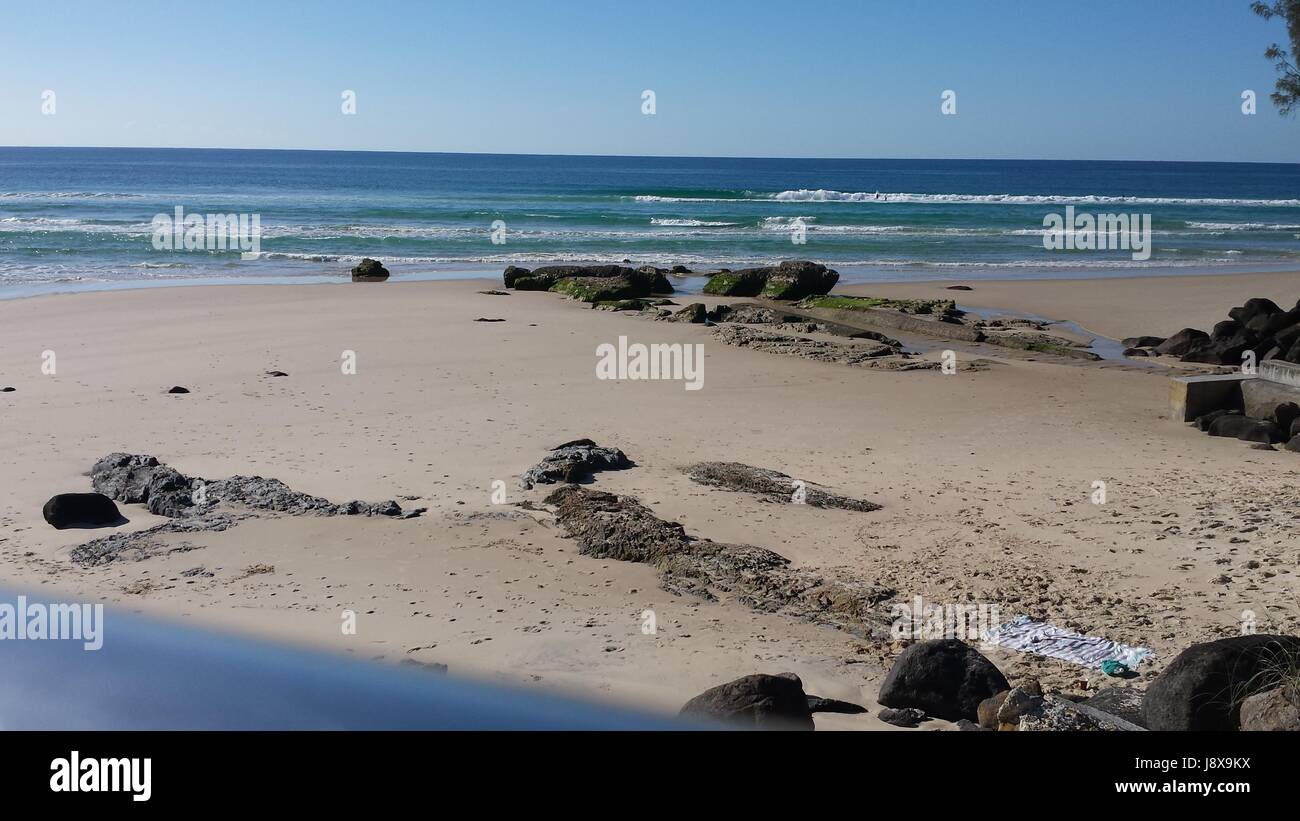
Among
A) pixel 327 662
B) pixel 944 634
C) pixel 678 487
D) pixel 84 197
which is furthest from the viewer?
pixel 84 197

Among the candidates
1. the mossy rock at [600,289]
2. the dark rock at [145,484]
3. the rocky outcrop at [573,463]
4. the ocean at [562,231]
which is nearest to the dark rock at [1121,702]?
the rocky outcrop at [573,463]

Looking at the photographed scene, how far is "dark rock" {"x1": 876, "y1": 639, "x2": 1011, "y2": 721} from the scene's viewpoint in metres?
4.44

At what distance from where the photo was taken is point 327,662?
498 cm

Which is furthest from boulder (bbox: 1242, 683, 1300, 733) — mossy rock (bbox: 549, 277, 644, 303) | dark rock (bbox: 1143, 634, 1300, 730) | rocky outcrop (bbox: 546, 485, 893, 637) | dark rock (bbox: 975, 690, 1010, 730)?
mossy rock (bbox: 549, 277, 644, 303)

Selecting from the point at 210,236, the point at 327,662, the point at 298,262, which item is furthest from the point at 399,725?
the point at 210,236

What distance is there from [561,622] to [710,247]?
2690 cm

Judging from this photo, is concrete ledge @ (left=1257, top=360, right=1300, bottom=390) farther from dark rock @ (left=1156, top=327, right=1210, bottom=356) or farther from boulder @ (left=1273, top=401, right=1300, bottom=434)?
dark rock @ (left=1156, top=327, right=1210, bottom=356)

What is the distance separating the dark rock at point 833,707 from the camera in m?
4.52

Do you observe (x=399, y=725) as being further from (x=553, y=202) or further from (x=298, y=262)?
(x=553, y=202)

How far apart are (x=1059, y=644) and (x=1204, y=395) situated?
580 centimetres

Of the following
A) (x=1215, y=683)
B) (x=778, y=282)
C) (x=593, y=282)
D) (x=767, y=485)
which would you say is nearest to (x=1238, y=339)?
(x=778, y=282)

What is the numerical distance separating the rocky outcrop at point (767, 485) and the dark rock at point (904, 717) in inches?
113

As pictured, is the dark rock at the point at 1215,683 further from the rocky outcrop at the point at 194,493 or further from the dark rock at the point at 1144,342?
the dark rock at the point at 1144,342

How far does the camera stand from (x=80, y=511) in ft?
22.3
